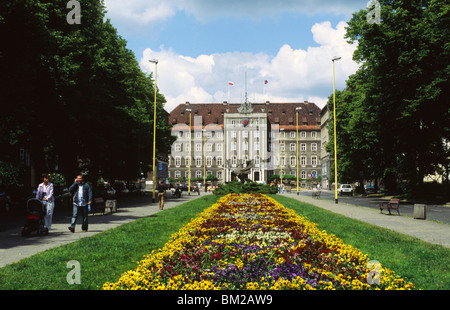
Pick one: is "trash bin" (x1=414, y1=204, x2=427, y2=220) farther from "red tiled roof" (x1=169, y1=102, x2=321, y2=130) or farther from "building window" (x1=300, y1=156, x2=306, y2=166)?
"red tiled roof" (x1=169, y1=102, x2=321, y2=130)

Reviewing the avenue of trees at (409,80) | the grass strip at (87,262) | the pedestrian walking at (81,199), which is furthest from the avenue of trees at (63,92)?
the avenue of trees at (409,80)

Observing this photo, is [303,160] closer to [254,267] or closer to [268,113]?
[268,113]

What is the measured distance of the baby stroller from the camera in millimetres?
14867

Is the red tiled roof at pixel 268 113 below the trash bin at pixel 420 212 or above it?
above

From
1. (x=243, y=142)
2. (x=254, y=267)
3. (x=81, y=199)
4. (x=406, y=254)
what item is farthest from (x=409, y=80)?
(x=243, y=142)

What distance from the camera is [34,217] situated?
590 inches

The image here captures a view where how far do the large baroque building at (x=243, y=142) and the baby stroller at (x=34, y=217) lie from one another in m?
107

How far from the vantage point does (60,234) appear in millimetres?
15812

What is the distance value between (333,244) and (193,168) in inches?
4682

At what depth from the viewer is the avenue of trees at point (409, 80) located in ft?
109

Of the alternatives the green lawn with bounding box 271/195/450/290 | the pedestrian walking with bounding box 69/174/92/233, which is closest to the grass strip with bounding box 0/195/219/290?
the pedestrian walking with bounding box 69/174/92/233

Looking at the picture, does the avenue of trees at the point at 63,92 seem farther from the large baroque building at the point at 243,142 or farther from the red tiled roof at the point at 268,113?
the red tiled roof at the point at 268,113

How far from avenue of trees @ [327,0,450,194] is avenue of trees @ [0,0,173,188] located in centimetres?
2067
